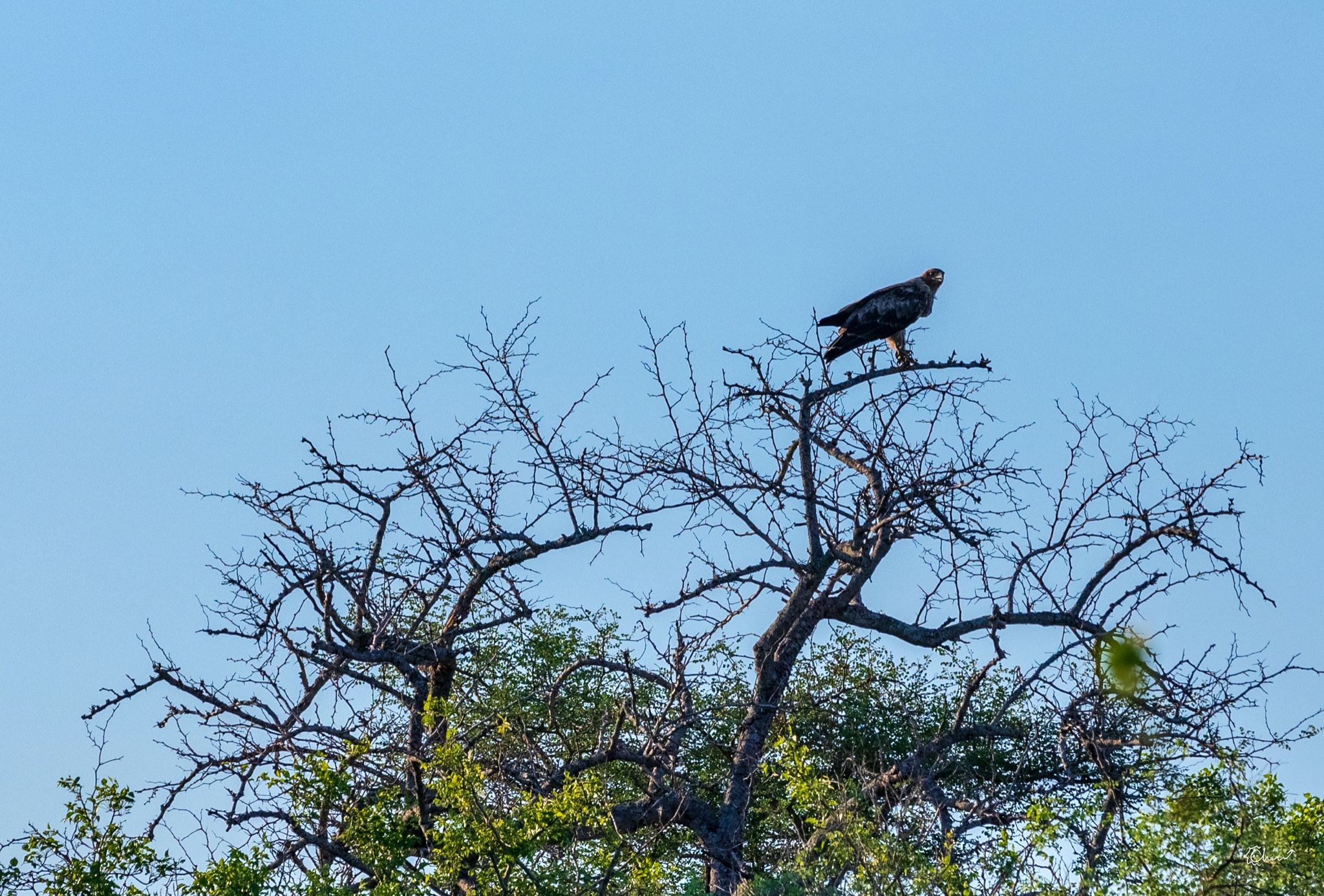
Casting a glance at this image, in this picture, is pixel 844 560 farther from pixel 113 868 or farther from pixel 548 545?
pixel 113 868

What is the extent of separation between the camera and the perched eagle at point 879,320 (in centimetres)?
1113

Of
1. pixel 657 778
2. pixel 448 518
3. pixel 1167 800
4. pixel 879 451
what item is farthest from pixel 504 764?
pixel 1167 800

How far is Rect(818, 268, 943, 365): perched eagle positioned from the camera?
11133 millimetres

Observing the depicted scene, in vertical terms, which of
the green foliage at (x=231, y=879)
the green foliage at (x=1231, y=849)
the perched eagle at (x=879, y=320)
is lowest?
the green foliage at (x=231, y=879)

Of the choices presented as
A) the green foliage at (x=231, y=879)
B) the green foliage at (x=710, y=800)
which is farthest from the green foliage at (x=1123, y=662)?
the green foliage at (x=231, y=879)

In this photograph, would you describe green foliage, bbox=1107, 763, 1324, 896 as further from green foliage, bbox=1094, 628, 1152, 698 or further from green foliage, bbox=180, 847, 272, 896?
green foliage, bbox=180, 847, 272, 896

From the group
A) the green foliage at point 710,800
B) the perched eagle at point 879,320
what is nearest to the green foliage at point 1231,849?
the green foliage at point 710,800

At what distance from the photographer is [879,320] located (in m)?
11.4

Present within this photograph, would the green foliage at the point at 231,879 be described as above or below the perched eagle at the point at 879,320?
below

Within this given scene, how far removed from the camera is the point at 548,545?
426 inches

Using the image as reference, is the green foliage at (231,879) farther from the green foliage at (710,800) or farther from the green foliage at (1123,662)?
the green foliage at (1123,662)

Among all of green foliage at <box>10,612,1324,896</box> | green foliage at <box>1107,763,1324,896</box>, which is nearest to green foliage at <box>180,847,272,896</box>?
green foliage at <box>10,612,1324,896</box>

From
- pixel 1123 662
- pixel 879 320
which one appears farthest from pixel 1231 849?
pixel 879 320

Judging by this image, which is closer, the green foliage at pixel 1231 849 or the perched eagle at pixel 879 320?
the green foliage at pixel 1231 849
